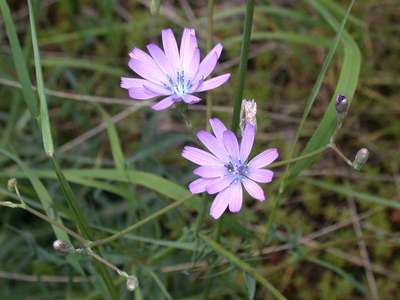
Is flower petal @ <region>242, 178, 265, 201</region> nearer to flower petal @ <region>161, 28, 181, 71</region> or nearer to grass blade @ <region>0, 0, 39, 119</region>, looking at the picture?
flower petal @ <region>161, 28, 181, 71</region>

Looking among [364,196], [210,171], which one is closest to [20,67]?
[210,171]

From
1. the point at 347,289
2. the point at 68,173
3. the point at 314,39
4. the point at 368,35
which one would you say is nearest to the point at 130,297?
the point at 68,173

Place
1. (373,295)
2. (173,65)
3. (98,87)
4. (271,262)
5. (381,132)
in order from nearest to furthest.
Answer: (173,65), (373,295), (271,262), (381,132), (98,87)

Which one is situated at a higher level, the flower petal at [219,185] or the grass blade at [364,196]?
the grass blade at [364,196]

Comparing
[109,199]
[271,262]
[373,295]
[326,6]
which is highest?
[326,6]

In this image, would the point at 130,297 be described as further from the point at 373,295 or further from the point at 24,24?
the point at 24,24

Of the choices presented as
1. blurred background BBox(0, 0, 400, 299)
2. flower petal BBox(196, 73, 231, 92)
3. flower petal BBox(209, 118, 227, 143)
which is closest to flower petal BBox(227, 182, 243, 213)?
flower petal BBox(209, 118, 227, 143)

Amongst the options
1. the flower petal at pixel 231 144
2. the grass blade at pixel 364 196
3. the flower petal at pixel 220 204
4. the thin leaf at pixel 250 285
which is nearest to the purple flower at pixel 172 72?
the flower petal at pixel 231 144

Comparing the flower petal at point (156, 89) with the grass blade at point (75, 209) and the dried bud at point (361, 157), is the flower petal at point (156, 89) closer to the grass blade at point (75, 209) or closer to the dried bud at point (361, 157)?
the grass blade at point (75, 209)
